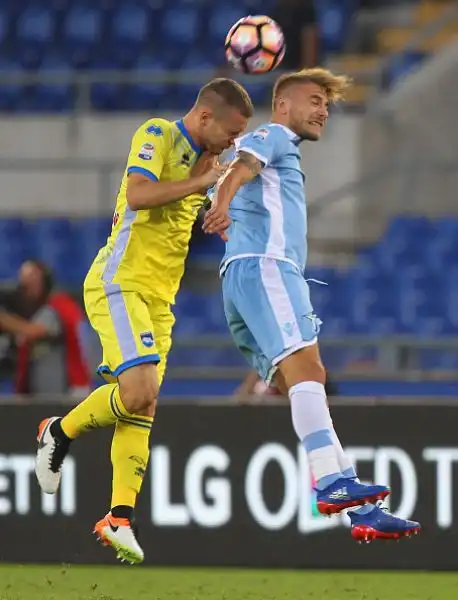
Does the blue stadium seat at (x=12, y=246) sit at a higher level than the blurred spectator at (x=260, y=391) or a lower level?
higher

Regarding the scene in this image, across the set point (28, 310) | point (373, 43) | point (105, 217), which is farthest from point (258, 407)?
point (373, 43)

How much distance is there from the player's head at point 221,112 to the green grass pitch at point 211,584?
1992 mm

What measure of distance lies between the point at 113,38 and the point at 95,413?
912 centimetres

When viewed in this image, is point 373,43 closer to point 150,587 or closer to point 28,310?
point 28,310

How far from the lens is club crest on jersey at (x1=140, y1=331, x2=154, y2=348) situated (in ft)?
21.9

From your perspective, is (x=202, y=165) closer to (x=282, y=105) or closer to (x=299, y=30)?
(x=282, y=105)

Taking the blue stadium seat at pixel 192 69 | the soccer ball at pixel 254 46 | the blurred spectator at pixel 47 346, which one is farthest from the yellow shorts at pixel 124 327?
the blue stadium seat at pixel 192 69

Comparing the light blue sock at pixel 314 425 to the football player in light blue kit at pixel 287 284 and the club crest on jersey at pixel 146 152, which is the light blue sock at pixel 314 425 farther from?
the club crest on jersey at pixel 146 152

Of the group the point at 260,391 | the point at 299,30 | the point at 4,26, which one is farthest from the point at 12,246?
the point at 260,391

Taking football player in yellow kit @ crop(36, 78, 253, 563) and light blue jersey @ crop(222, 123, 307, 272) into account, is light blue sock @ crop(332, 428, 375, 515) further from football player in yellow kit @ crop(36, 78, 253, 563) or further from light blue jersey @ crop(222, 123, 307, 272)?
football player in yellow kit @ crop(36, 78, 253, 563)

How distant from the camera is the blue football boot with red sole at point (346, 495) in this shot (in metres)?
6.08

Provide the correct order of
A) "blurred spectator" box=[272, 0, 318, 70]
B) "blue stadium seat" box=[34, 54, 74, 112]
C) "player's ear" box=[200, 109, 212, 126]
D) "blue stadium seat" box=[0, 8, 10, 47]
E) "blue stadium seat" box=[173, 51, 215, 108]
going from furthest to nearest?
1. "blue stadium seat" box=[0, 8, 10, 47]
2. "blue stadium seat" box=[34, 54, 74, 112]
3. "blue stadium seat" box=[173, 51, 215, 108]
4. "blurred spectator" box=[272, 0, 318, 70]
5. "player's ear" box=[200, 109, 212, 126]

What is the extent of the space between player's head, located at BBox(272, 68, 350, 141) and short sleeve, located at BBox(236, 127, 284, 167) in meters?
0.14

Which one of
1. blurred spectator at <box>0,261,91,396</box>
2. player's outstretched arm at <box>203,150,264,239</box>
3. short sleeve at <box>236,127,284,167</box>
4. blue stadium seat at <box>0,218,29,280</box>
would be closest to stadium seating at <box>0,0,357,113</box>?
blue stadium seat at <box>0,218,29,280</box>
